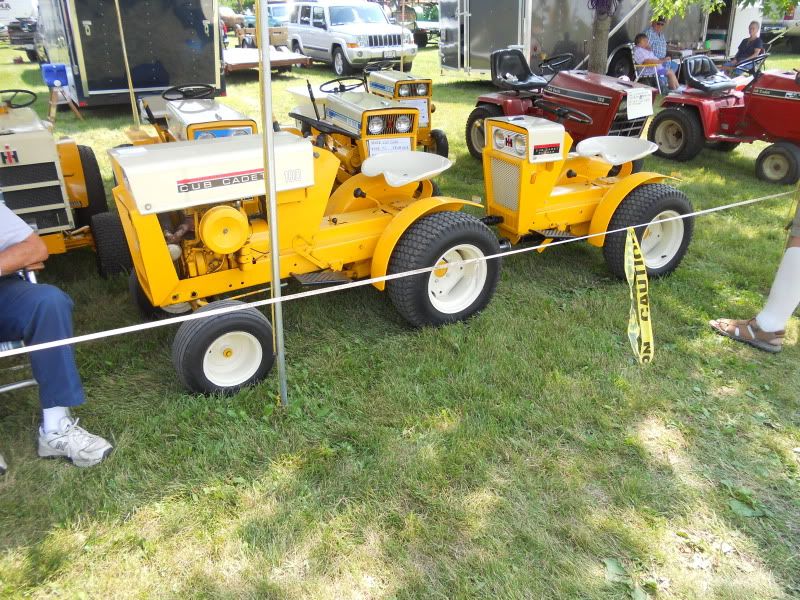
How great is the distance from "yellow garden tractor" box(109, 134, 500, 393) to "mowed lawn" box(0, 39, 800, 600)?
9.0 inches

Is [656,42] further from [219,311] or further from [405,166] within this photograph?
[219,311]

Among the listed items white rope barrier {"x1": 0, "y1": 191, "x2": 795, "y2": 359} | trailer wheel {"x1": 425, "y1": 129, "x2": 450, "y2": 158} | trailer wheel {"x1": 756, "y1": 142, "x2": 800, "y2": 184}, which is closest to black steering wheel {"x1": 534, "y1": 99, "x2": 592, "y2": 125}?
trailer wheel {"x1": 425, "y1": 129, "x2": 450, "y2": 158}

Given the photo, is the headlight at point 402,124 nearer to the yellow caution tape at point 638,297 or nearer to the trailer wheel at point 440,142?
the yellow caution tape at point 638,297

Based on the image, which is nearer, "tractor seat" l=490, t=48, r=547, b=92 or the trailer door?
"tractor seat" l=490, t=48, r=547, b=92

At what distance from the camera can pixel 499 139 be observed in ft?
13.6

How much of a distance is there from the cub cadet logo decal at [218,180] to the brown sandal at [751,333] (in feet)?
9.17

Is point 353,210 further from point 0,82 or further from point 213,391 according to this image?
point 0,82

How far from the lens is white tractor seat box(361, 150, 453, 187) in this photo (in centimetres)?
376

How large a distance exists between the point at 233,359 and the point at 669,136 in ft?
22.2

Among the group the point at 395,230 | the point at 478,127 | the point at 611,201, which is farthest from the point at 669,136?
the point at 395,230

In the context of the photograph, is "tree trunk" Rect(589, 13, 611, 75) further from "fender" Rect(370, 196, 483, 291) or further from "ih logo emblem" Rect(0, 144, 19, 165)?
"ih logo emblem" Rect(0, 144, 19, 165)

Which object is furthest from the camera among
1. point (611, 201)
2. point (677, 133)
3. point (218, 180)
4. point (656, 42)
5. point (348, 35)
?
point (348, 35)

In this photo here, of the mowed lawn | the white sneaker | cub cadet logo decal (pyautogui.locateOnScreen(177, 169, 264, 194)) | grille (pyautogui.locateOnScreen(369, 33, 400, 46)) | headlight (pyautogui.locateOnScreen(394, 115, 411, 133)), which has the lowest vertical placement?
the mowed lawn

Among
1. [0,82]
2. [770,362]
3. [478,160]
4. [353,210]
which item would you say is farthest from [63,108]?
[770,362]
